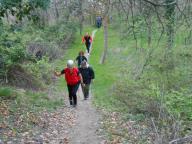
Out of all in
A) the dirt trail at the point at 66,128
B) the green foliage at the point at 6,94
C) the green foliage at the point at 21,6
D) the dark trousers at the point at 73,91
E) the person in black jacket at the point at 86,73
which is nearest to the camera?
the green foliage at the point at 21,6

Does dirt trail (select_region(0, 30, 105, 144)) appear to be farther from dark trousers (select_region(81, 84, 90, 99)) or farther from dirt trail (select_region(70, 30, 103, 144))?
dark trousers (select_region(81, 84, 90, 99))

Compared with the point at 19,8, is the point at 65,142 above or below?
below

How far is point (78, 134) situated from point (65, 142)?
0.90m

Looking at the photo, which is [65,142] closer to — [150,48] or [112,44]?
[150,48]

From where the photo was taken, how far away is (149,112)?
44.1ft

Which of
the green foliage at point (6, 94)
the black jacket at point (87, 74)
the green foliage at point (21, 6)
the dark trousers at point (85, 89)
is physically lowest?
the dark trousers at point (85, 89)

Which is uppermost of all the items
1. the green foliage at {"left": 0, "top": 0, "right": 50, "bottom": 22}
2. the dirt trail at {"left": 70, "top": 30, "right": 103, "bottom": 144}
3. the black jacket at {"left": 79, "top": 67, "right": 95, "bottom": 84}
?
the green foliage at {"left": 0, "top": 0, "right": 50, "bottom": 22}

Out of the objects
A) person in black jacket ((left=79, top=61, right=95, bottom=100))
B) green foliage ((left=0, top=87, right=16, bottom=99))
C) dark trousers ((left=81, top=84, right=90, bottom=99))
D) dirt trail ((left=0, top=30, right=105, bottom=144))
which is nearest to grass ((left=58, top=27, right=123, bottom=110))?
dark trousers ((left=81, top=84, right=90, bottom=99))

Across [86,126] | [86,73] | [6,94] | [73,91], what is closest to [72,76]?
[73,91]

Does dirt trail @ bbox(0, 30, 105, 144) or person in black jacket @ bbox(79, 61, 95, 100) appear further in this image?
person in black jacket @ bbox(79, 61, 95, 100)

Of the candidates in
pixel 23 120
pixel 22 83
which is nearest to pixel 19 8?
pixel 23 120

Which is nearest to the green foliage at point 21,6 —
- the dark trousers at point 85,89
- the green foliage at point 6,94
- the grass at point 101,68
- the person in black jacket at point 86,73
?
the green foliage at point 6,94

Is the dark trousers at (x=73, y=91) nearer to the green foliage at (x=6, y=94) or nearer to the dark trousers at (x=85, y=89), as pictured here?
the dark trousers at (x=85, y=89)

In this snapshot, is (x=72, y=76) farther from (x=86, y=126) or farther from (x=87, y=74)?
(x=86, y=126)
